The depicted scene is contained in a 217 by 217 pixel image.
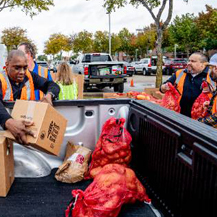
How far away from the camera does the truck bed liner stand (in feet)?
8.46

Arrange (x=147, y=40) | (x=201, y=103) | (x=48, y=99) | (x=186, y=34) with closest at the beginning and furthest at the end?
(x=48, y=99), (x=201, y=103), (x=186, y=34), (x=147, y=40)

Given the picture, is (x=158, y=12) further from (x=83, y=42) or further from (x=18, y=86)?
(x=83, y=42)

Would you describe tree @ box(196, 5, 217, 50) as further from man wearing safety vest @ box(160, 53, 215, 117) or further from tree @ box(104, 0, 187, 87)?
man wearing safety vest @ box(160, 53, 215, 117)

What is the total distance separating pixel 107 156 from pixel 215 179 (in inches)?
60.3

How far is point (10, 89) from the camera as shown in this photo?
3.55m

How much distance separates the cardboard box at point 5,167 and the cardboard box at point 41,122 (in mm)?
105

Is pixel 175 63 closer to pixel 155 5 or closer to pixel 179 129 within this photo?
pixel 155 5

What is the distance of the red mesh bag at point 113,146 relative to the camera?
10.4ft

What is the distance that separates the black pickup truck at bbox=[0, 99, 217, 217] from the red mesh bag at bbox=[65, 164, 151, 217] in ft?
0.38

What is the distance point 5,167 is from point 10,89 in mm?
984

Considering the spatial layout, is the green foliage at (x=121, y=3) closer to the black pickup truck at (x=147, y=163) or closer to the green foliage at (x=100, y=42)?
the black pickup truck at (x=147, y=163)

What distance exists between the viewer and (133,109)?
3393mm

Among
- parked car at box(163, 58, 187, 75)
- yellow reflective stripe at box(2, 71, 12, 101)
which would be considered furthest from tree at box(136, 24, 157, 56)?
yellow reflective stripe at box(2, 71, 12, 101)

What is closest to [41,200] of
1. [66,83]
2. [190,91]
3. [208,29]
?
[190,91]
